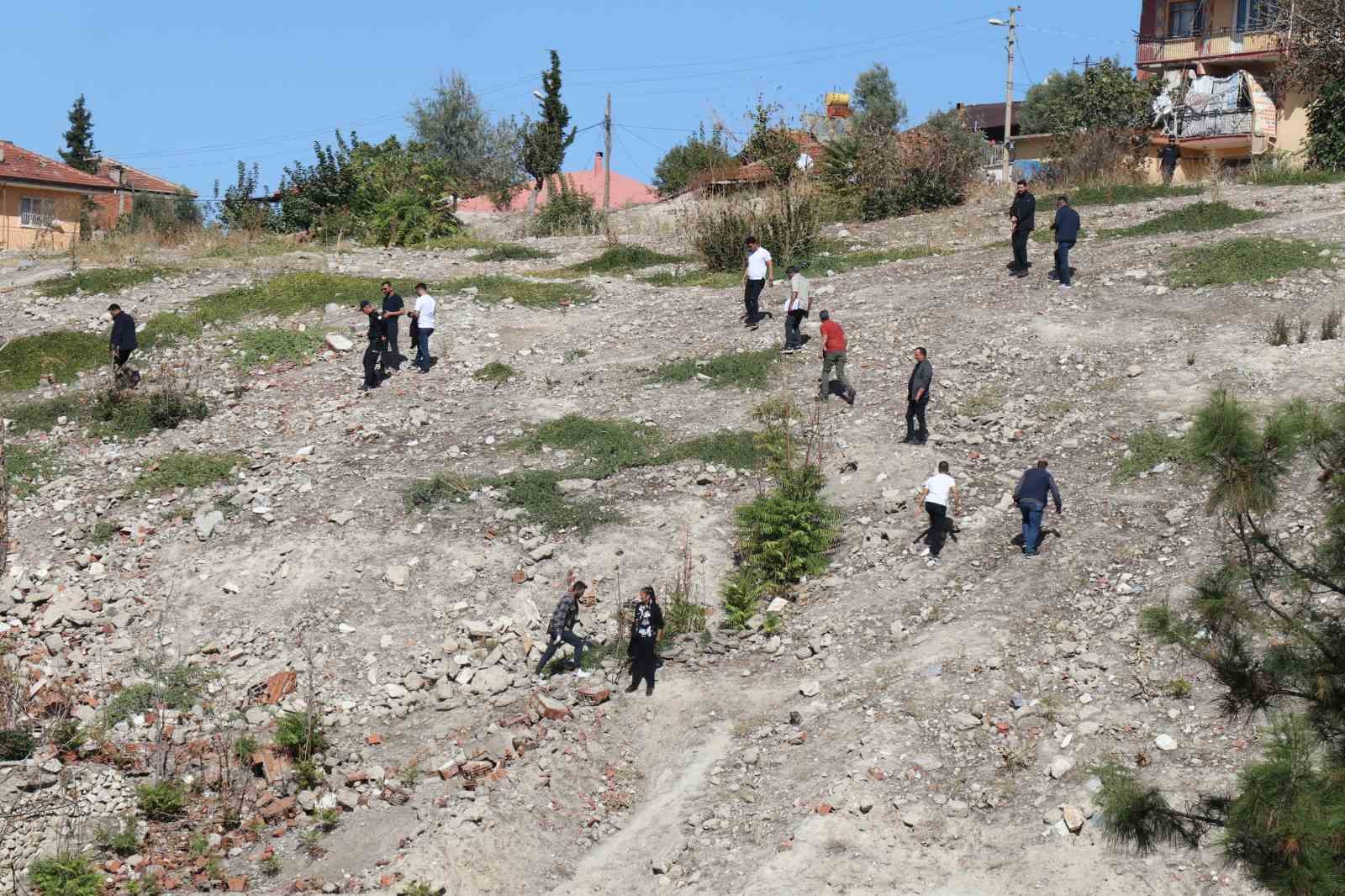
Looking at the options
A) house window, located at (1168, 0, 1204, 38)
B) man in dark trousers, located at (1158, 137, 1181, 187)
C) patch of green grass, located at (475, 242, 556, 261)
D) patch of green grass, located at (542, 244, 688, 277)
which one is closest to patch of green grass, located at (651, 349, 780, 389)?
patch of green grass, located at (542, 244, 688, 277)

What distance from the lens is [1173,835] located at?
7.20m

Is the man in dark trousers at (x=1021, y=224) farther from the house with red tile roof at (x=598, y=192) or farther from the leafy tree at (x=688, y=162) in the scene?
the house with red tile roof at (x=598, y=192)

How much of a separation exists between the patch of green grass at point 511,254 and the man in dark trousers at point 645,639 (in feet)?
50.9

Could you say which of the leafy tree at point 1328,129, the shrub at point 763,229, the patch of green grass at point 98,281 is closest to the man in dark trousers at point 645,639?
the shrub at point 763,229

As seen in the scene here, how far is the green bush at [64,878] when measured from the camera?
10938mm

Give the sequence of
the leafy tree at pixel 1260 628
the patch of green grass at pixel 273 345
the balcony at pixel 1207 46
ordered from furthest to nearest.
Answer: the balcony at pixel 1207 46 < the patch of green grass at pixel 273 345 < the leafy tree at pixel 1260 628

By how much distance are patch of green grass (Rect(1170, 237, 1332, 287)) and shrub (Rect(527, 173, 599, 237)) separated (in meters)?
13.8

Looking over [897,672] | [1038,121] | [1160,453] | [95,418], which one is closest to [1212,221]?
[1160,453]

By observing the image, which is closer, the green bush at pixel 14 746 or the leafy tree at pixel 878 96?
the green bush at pixel 14 746

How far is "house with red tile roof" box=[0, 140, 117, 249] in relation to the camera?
36.2m

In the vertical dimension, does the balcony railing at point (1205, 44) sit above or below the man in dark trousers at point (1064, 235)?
above

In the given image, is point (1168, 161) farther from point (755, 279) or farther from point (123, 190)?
point (123, 190)

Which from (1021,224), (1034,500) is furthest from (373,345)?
(1034,500)

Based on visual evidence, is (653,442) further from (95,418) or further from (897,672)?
(95,418)
